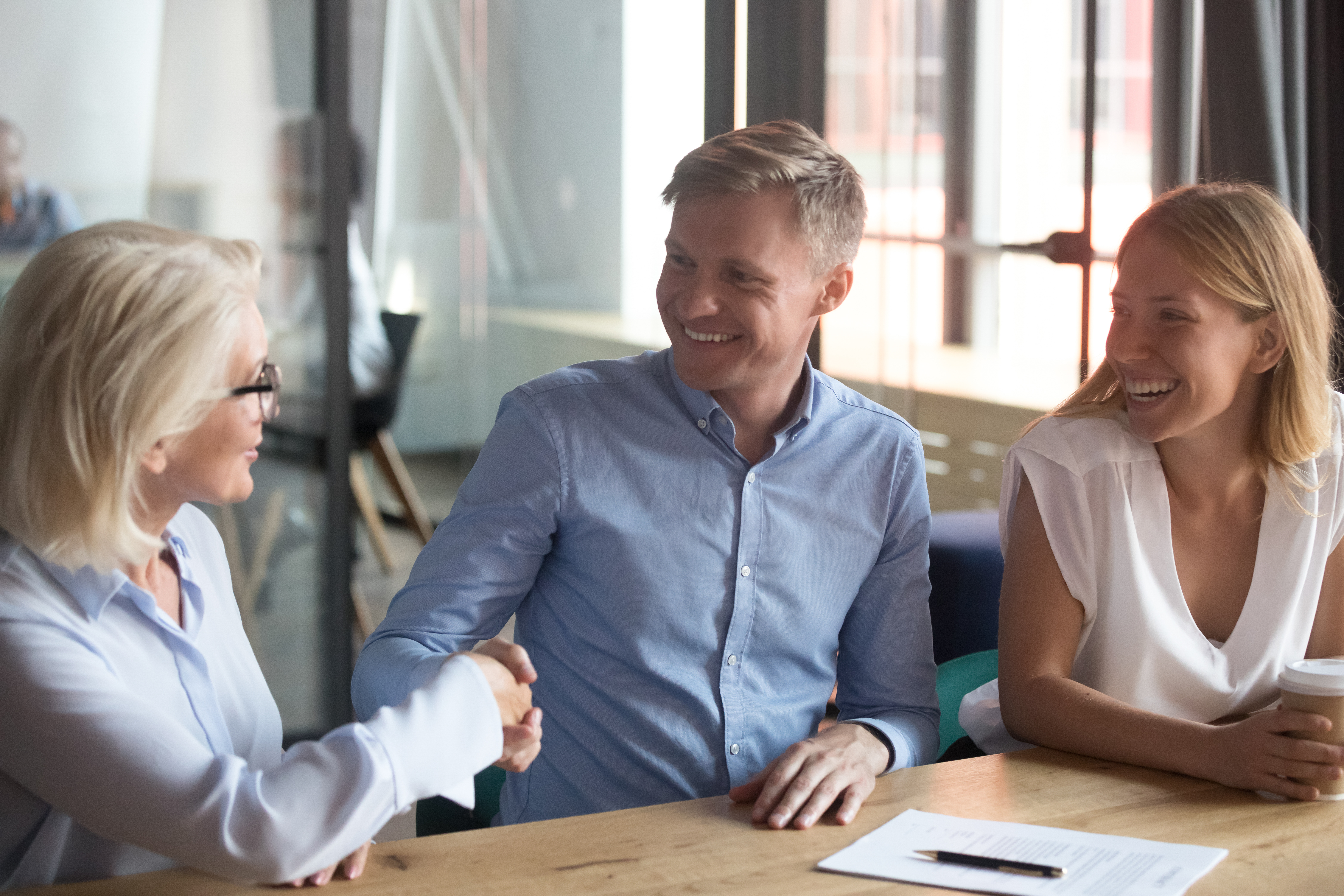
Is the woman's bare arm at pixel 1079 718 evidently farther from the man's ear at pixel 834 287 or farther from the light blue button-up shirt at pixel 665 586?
the man's ear at pixel 834 287

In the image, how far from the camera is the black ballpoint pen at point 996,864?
115cm

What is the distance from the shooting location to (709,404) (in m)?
1.71

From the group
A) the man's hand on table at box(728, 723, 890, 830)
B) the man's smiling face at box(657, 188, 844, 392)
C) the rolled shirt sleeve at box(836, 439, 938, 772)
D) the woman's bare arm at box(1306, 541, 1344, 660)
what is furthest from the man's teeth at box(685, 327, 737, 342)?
the woman's bare arm at box(1306, 541, 1344, 660)

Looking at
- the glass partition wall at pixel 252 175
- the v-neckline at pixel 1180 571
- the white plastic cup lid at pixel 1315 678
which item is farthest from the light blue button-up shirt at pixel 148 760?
the glass partition wall at pixel 252 175

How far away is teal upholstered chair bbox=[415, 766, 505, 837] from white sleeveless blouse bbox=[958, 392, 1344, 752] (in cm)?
69

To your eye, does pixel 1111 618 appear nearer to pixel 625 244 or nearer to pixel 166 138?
pixel 625 244

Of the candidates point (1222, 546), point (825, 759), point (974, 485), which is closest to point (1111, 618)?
point (1222, 546)

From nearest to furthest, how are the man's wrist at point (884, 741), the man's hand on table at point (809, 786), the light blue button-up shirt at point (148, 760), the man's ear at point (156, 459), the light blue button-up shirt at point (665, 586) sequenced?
the light blue button-up shirt at point (148, 760) → the man's ear at point (156, 459) → the man's hand on table at point (809, 786) → the man's wrist at point (884, 741) → the light blue button-up shirt at point (665, 586)

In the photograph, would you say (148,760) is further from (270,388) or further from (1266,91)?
(1266,91)

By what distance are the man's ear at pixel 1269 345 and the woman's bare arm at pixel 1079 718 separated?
1.21ft

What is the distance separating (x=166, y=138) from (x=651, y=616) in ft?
6.88

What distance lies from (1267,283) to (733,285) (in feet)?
2.38

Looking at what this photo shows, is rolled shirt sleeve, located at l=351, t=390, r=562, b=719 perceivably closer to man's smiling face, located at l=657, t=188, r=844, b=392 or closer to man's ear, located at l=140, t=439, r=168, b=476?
man's smiling face, located at l=657, t=188, r=844, b=392

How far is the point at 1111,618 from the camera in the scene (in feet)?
5.64
